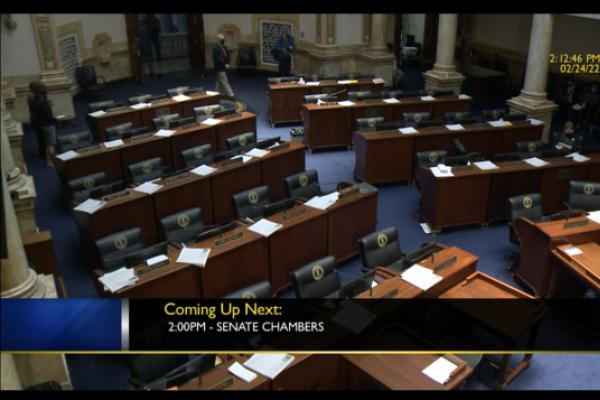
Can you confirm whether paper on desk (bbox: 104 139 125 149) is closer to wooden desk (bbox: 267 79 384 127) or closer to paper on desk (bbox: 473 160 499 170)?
wooden desk (bbox: 267 79 384 127)

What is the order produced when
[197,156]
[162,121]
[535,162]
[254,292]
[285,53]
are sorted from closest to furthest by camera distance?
[254,292]
[535,162]
[197,156]
[162,121]
[285,53]

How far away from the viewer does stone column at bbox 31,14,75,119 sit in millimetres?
11680

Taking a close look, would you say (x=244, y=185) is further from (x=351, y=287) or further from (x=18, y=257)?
(x=18, y=257)

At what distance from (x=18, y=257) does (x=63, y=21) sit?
426 inches

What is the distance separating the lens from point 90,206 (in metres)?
6.92

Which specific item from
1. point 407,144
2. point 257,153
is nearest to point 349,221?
point 257,153

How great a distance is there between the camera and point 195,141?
31.7 feet

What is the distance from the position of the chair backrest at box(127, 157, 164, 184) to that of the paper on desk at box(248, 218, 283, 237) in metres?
2.40

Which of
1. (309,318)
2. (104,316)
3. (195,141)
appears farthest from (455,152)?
(104,316)

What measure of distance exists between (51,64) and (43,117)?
2.57 m

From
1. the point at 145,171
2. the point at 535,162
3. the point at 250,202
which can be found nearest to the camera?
the point at 250,202

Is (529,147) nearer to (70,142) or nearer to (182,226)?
(182,226)

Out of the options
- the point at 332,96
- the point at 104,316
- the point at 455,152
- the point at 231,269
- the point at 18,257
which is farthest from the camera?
the point at 332,96

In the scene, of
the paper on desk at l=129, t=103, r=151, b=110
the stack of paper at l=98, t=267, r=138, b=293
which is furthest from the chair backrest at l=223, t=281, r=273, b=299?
the paper on desk at l=129, t=103, r=151, b=110
